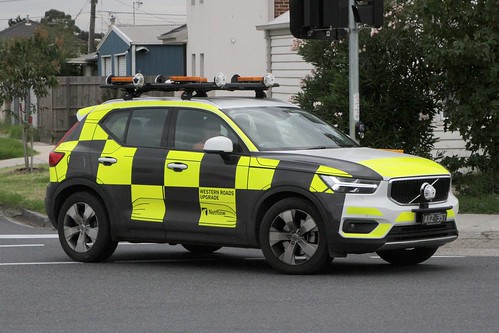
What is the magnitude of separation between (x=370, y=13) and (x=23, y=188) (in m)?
9.21

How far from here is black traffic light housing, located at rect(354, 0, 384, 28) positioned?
14.4 meters

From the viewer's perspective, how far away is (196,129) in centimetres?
1180

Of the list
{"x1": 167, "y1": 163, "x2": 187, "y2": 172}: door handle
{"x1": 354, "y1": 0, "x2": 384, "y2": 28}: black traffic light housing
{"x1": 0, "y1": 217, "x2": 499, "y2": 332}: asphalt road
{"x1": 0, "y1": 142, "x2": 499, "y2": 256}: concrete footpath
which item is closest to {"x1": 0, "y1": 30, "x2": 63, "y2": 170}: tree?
{"x1": 0, "y1": 142, "x2": 499, "y2": 256}: concrete footpath

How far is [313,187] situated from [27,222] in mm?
8430

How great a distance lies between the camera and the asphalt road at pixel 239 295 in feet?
27.8

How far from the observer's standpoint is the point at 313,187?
10.7 meters

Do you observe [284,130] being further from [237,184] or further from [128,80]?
[128,80]

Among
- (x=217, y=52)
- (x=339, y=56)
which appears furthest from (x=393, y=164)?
(x=217, y=52)

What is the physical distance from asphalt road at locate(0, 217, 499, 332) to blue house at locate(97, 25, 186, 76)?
37.9m

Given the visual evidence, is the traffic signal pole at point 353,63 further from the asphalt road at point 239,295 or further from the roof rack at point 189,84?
the asphalt road at point 239,295

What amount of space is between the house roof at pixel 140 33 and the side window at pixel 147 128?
3877 cm

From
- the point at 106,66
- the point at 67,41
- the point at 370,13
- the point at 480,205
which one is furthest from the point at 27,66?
the point at 67,41

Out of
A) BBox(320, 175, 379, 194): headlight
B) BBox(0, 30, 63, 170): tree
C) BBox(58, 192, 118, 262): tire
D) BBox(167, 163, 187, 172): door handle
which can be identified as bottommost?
BBox(58, 192, 118, 262): tire

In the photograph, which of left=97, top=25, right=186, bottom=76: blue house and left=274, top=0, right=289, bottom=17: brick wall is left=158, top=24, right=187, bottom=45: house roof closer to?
left=97, top=25, right=186, bottom=76: blue house
